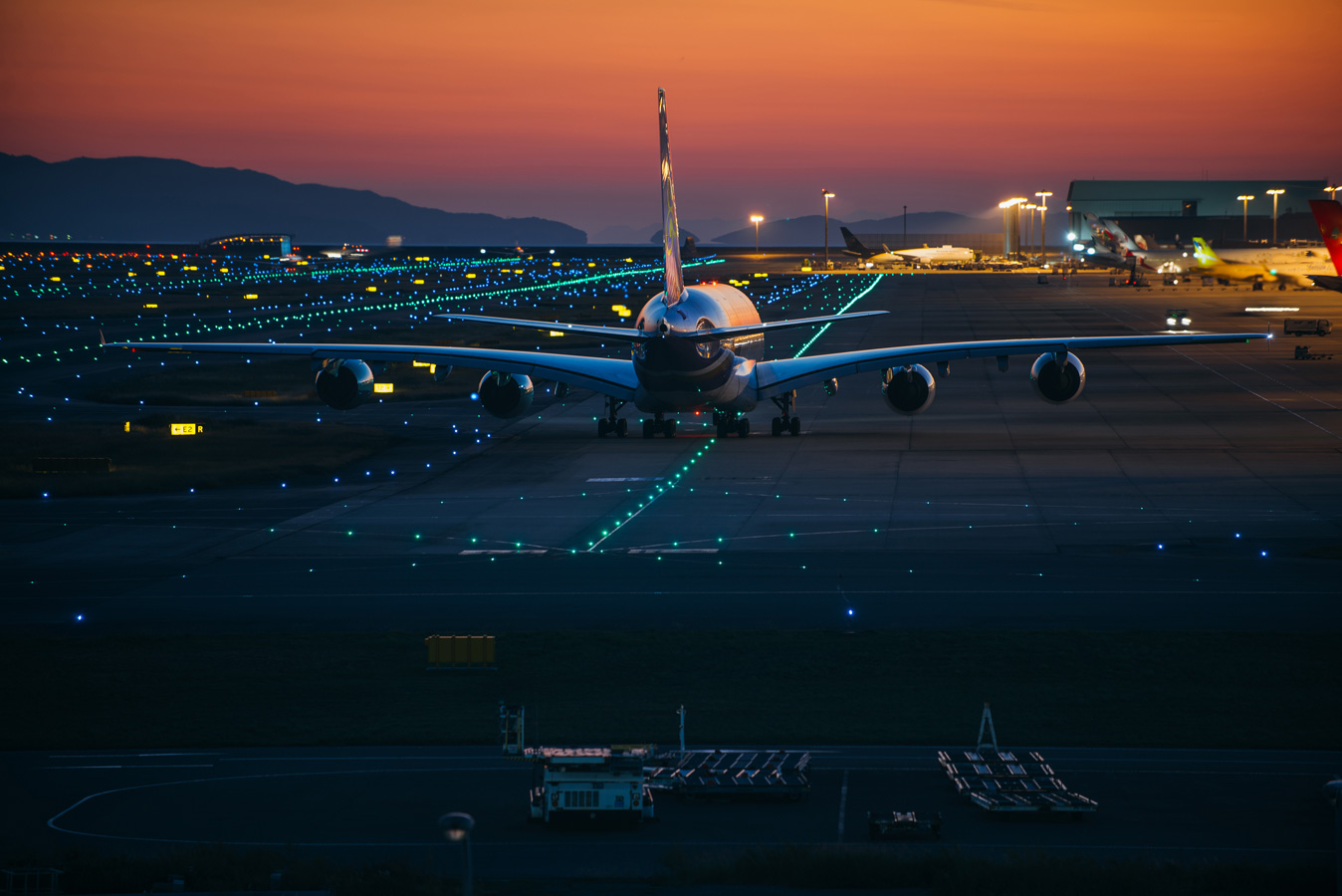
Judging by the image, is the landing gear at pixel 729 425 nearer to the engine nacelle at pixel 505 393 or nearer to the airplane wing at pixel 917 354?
the airplane wing at pixel 917 354

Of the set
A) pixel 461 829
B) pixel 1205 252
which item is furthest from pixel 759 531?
pixel 1205 252

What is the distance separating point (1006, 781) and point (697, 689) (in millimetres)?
7229

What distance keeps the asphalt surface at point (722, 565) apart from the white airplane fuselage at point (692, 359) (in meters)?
2.08

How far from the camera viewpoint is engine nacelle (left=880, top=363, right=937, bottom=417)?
174ft

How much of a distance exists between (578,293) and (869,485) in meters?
140

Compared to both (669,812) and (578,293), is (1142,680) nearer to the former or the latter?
(669,812)

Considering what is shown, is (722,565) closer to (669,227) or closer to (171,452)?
(669,227)

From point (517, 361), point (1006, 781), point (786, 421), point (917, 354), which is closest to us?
point (1006, 781)

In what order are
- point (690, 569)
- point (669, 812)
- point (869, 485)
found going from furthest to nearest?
point (869, 485)
point (690, 569)
point (669, 812)

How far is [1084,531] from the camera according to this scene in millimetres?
38312

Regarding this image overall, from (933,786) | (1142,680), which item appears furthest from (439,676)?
(1142,680)

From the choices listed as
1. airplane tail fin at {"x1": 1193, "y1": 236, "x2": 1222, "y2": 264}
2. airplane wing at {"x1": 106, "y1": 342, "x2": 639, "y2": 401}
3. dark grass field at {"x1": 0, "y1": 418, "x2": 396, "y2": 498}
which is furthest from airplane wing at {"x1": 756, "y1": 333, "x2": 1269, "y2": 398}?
airplane tail fin at {"x1": 1193, "y1": 236, "x2": 1222, "y2": 264}

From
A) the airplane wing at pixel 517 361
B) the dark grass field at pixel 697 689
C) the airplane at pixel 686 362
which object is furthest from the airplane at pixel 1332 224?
the dark grass field at pixel 697 689

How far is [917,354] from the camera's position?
52969mm
